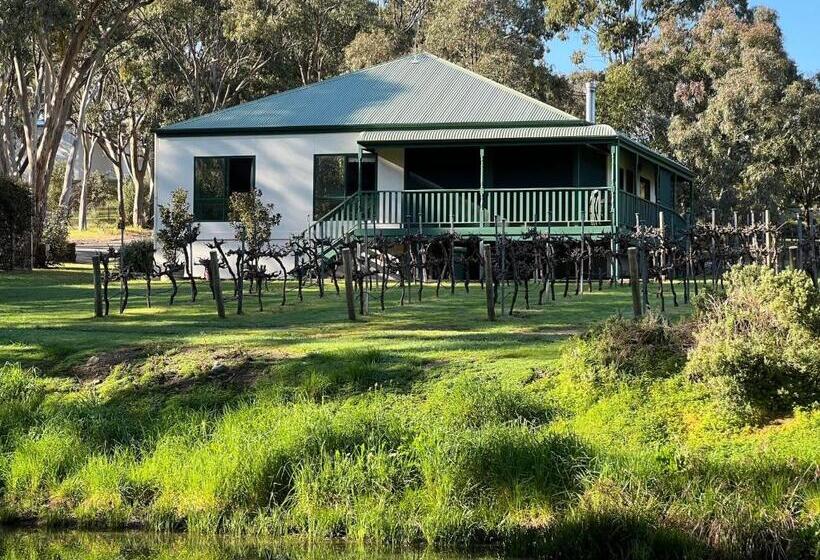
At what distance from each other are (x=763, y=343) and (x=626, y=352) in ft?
4.91

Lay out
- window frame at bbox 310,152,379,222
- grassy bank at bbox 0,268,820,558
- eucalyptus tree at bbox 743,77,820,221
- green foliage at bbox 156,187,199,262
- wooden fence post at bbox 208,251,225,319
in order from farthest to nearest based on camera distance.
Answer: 1. eucalyptus tree at bbox 743,77,820,221
2. window frame at bbox 310,152,379,222
3. green foliage at bbox 156,187,199,262
4. wooden fence post at bbox 208,251,225,319
5. grassy bank at bbox 0,268,820,558

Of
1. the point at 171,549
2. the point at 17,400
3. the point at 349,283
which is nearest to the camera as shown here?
the point at 171,549

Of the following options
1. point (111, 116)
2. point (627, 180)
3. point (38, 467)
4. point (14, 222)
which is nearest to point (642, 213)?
point (627, 180)

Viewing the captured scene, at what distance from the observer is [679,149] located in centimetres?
4088

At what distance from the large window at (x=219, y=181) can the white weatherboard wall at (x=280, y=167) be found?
5.8 inches

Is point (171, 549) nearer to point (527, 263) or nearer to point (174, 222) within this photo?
point (527, 263)

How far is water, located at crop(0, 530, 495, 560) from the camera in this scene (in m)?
9.55

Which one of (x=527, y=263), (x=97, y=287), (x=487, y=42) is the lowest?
(x=97, y=287)

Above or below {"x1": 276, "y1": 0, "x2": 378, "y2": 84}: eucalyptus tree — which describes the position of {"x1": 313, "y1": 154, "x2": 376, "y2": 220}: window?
below

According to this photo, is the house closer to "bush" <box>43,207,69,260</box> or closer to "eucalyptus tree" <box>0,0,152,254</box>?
"eucalyptus tree" <box>0,0,152,254</box>

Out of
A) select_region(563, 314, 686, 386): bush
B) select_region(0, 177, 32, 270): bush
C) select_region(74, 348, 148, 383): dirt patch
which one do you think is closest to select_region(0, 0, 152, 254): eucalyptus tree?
select_region(0, 177, 32, 270): bush

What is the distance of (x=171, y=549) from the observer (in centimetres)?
989

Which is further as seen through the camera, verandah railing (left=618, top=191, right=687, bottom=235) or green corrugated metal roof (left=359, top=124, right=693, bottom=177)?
verandah railing (left=618, top=191, right=687, bottom=235)

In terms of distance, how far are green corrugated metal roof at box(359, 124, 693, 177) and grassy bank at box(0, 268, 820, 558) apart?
40.7 feet
